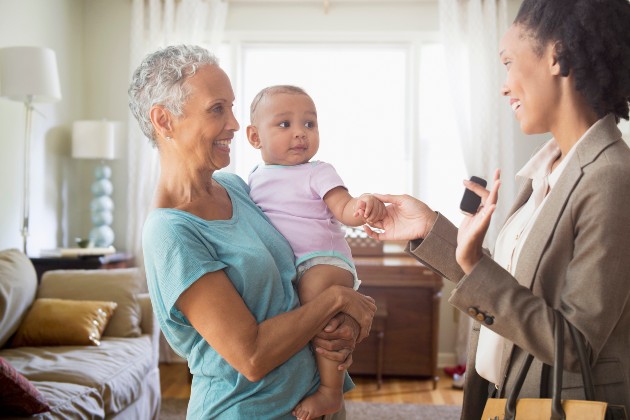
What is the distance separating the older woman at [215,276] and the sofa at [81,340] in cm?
159

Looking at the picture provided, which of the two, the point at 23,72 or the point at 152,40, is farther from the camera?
the point at 152,40

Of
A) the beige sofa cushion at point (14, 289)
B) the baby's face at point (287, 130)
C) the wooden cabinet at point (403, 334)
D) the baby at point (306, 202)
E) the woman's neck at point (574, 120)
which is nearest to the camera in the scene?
the woman's neck at point (574, 120)

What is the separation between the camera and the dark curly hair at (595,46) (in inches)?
54.8

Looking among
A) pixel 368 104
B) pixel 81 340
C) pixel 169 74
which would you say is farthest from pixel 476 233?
pixel 368 104

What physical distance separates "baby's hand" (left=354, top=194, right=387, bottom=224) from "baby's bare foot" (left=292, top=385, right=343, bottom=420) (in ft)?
1.34

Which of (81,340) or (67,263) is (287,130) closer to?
(81,340)

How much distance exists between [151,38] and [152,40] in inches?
0.7

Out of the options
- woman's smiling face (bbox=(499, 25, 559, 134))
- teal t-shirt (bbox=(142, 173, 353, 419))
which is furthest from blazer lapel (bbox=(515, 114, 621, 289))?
teal t-shirt (bbox=(142, 173, 353, 419))

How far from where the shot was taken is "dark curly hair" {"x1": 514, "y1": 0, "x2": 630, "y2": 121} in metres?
1.39

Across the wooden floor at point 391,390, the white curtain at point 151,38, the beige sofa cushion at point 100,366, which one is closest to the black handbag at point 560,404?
the beige sofa cushion at point 100,366

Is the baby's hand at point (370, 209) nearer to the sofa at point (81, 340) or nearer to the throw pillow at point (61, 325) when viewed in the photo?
the sofa at point (81, 340)

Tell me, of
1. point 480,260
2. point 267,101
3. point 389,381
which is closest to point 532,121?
point 480,260

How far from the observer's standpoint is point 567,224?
135 cm

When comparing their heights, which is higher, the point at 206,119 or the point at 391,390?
the point at 206,119
